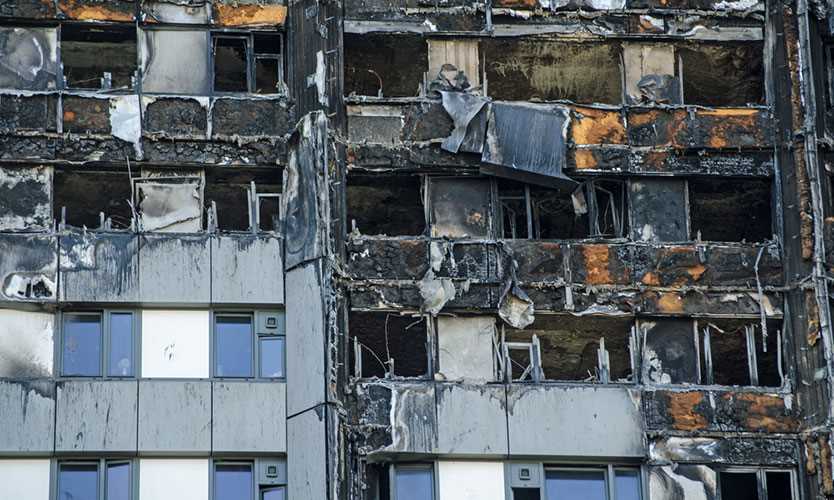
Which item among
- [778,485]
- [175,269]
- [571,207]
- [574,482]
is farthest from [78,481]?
[778,485]

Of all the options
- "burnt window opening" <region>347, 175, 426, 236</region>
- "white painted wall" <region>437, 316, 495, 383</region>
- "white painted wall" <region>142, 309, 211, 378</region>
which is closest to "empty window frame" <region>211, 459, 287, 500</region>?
"white painted wall" <region>142, 309, 211, 378</region>

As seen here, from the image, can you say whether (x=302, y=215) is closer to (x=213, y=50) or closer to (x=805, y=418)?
(x=213, y=50)

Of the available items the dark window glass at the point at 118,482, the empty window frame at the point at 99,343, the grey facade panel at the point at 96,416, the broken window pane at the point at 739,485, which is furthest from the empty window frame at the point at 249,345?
the broken window pane at the point at 739,485

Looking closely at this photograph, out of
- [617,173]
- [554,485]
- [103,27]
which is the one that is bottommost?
[554,485]

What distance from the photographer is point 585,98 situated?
54.9 m

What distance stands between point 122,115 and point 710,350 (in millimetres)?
13453

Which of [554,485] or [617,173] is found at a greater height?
[617,173]

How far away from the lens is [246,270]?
5034cm

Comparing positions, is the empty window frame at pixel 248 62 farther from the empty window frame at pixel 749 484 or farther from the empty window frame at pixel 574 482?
the empty window frame at pixel 749 484

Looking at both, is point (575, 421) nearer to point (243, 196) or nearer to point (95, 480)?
point (243, 196)

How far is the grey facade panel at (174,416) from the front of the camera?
4875 centimetres

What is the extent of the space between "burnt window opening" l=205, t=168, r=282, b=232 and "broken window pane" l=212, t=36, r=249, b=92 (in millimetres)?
2123

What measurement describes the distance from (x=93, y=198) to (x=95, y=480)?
6.58 m

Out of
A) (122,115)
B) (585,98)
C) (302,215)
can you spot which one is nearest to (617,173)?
(585,98)
